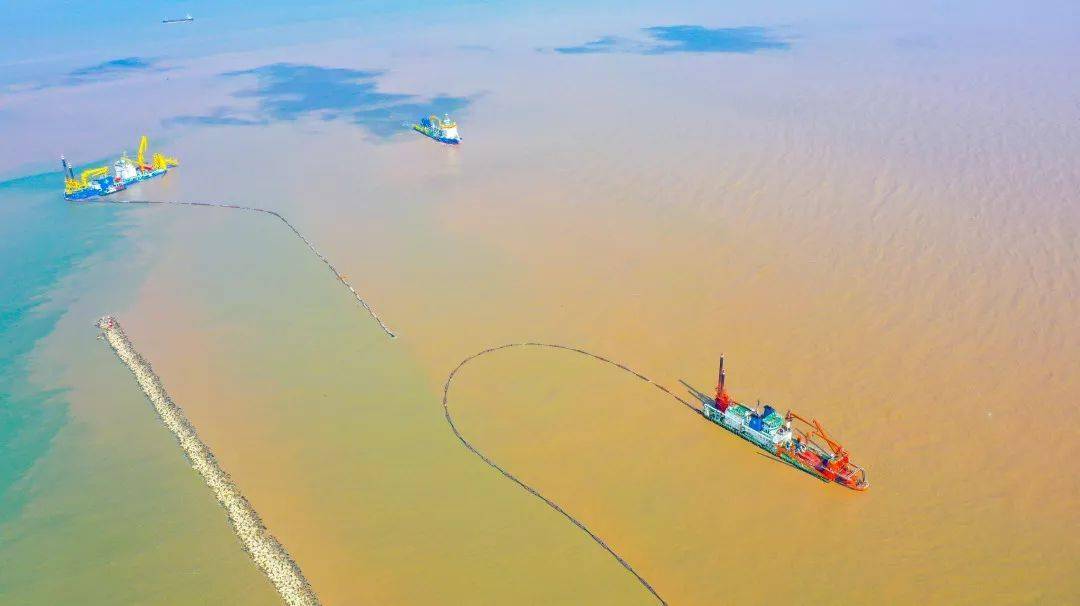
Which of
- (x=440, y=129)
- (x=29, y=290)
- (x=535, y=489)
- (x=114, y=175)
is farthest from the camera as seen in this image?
(x=440, y=129)

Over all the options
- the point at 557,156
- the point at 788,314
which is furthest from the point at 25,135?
the point at 788,314

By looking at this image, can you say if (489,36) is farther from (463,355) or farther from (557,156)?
(463,355)

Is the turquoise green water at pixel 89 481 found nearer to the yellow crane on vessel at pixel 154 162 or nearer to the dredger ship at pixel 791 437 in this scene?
the yellow crane on vessel at pixel 154 162

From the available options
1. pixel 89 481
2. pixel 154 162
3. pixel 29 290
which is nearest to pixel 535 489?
pixel 89 481

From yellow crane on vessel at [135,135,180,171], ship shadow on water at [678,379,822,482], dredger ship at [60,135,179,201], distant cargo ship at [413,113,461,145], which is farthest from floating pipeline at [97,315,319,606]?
distant cargo ship at [413,113,461,145]

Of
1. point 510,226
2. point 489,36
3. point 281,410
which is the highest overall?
point 489,36

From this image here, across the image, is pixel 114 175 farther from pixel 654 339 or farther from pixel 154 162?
pixel 654 339
